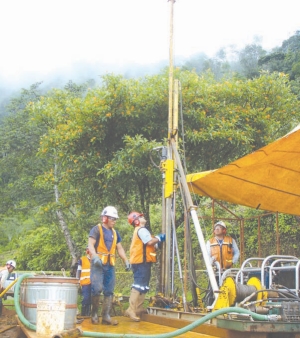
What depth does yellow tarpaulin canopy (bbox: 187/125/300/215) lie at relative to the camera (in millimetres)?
6474

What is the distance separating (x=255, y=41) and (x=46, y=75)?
68651 millimetres

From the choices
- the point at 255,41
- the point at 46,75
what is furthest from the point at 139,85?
the point at 46,75

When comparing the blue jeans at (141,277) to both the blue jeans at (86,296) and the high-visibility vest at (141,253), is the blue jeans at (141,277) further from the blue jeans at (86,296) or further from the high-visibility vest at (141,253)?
the blue jeans at (86,296)

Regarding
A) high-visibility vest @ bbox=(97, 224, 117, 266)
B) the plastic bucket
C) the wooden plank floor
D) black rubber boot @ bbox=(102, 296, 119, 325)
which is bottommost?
the wooden plank floor

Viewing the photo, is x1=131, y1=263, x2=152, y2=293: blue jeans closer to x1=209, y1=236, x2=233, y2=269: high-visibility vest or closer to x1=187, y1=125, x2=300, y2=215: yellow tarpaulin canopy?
x1=209, y1=236, x2=233, y2=269: high-visibility vest

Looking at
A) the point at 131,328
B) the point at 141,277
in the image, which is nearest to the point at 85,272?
the point at 141,277

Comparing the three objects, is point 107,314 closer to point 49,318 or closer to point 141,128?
point 49,318

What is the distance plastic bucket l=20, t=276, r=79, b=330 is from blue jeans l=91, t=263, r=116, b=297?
2.83ft

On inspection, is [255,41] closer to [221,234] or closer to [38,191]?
[38,191]

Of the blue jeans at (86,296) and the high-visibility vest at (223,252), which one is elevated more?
Answer: the high-visibility vest at (223,252)

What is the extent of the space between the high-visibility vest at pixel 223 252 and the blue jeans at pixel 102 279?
211 cm

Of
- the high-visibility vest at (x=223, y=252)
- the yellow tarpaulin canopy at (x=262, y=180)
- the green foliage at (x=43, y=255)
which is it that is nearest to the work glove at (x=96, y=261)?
the yellow tarpaulin canopy at (x=262, y=180)

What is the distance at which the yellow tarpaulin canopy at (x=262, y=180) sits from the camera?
21.2ft

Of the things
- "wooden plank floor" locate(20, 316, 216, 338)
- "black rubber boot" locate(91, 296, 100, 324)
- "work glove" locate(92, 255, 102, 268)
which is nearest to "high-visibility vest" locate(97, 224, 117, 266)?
"work glove" locate(92, 255, 102, 268)
